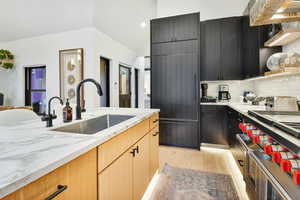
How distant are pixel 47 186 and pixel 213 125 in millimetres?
2956

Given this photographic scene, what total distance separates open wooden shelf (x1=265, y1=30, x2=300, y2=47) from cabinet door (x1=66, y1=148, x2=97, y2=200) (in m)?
2.35

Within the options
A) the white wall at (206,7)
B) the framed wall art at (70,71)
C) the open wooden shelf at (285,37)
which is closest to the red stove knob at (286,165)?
the open wooden shelf at (285,37)

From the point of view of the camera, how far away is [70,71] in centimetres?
400

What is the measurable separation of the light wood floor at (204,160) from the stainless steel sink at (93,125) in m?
1.21

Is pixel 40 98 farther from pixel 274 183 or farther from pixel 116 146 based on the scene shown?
pixel 274 183

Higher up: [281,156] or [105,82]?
[105,82]

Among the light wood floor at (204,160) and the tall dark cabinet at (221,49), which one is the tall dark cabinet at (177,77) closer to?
the light wood floor at (204,160)

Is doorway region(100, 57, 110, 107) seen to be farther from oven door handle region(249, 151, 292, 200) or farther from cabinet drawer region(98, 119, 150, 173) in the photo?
oven door handle region(249, 151, 292, 200)

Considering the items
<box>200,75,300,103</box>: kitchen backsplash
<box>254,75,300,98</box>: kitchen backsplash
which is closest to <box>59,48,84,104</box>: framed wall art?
<box>200,75,300,103</box>: kitchen backsplash

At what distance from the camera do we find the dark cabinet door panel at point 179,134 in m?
2.99

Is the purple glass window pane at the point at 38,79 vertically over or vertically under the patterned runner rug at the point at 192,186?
over

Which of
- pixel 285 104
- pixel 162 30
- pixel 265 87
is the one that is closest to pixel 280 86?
pixel 265 87

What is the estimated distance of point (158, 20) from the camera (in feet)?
10.4

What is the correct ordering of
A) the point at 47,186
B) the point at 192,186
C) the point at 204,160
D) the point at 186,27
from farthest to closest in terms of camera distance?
1. the point at 186,27
2. the point at 204,160
3. the point at 192,186
4. the point at 47,186
